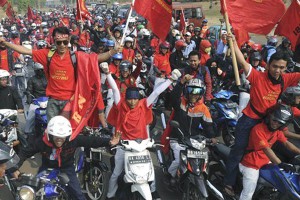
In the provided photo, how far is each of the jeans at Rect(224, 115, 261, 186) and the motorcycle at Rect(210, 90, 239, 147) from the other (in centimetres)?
211

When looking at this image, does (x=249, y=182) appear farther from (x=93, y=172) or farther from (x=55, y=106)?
(x=55, y=106)

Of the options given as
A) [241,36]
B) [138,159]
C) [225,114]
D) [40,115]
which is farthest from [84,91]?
[241,36]

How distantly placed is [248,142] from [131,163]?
5.40ft

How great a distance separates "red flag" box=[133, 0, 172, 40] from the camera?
6.39m

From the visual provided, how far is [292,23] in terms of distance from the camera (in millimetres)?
7137

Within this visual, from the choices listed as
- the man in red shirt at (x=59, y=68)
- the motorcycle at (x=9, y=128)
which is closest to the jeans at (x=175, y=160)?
the man in red shirt at (x=59, y=68)

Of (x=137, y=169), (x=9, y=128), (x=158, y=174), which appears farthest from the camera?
(x=158, y=174)

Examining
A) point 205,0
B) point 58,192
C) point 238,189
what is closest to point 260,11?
point 238,189

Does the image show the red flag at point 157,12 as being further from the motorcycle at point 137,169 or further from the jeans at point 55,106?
the motorcycle at point 137,169

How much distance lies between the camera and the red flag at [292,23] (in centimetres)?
699

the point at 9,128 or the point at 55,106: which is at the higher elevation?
the point at 55,106

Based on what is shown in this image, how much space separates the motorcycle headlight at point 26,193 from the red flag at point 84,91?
211 cm

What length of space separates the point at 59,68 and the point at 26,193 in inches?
99.1

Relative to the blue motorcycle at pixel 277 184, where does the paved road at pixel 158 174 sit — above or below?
below
